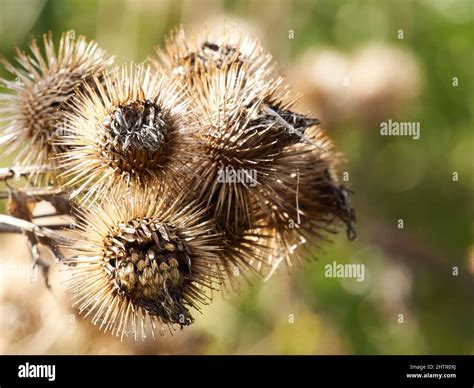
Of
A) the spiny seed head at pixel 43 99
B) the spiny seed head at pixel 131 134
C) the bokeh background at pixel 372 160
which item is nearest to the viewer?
the spiny seed head at pixel 131 134

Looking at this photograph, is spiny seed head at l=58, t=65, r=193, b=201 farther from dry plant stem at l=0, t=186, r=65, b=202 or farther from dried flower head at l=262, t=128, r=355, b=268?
dried flower head at l=262, t=128, r=355, b=268

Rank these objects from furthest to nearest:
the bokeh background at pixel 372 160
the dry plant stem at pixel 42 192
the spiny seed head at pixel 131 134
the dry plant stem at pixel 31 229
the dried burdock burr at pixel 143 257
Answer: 1. the bokeh background at pixel 372 160
2. the dry plant stem at pixel 42 192
3. the dry plant stem at pixel 31 229
4. the spiny seed head at pixel 131 134
5. the dried burdock burr at pixel 143 257

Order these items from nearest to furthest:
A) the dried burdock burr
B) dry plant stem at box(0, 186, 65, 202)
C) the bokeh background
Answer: the dried burdock burr < dry plant stem at box(0, 186, 65, 202) < the bokeh background

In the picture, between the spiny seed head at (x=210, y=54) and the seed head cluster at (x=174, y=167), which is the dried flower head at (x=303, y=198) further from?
the spiny seed head at (x=210, y=54)

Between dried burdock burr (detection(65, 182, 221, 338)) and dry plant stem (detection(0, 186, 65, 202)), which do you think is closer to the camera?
dried burdock burr (detection(65, 182, 221, 338))

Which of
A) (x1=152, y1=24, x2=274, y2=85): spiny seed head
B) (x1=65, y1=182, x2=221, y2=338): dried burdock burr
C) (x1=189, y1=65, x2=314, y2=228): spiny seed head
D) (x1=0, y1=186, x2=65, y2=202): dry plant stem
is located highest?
(x1=152, y1=24, x2=274, y2=85): spiny seed head

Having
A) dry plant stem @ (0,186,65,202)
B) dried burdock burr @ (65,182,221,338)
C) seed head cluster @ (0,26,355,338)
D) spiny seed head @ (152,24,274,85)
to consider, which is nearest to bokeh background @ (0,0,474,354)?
spiny seed head @ (152,24,274,85)

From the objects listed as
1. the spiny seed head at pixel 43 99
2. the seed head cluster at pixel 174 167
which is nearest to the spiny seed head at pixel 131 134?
the seed head cluster at pixel 174 167
